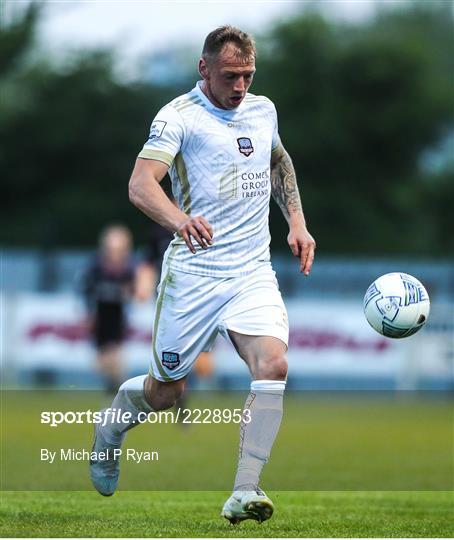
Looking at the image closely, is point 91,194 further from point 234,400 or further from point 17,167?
point 234,400

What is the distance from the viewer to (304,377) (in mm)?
22984

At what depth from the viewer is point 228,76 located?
7953 mm

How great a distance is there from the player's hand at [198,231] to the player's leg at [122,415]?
3.93 feet

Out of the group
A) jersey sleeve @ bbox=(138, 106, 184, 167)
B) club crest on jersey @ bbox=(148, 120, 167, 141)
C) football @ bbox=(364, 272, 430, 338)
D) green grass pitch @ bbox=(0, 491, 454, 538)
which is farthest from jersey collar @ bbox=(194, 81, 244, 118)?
green grass pitch @ bbox=(0, 491, 454, 538)

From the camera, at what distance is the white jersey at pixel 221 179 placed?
8000mm

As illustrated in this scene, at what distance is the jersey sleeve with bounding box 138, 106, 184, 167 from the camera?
308 inches

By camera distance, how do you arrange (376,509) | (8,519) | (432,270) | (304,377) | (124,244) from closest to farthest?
(8,519)
(376,509)
(124,244)
(304,377)
(432,270)

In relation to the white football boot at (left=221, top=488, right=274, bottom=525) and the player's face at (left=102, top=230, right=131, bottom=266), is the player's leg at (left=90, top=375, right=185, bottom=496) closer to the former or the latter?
the white football boot at (left=221, top=488, right=274, bottom=525)

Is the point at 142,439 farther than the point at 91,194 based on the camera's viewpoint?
No

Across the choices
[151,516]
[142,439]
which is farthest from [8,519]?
[142,439]

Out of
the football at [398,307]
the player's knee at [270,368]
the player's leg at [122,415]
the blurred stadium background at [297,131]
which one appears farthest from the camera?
the blurred stadium background at [297,131]

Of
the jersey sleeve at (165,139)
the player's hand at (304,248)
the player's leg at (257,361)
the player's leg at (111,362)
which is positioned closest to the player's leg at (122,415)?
the player's leg at (257,361)

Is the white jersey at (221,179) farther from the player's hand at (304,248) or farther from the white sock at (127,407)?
the white sock at (127,407)

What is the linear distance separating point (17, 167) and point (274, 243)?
1045 cm
